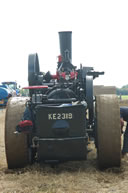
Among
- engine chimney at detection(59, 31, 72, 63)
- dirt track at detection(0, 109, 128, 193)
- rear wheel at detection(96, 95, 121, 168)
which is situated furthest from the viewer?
engine chimney at detection(59, 31, 72, 63)

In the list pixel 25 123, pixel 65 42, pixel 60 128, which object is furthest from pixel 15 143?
pixel 65 42

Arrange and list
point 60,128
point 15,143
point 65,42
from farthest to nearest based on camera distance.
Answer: point 65,42, point 15,143, point 60,128

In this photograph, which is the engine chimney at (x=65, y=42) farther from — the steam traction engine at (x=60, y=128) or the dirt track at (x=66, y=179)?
the dirt track at (x=66, y=179)

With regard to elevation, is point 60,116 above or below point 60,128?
above

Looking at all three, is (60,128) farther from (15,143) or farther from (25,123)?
(15,143)

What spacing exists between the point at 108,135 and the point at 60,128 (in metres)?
0.79

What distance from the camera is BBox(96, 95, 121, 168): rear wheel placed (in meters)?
5.51

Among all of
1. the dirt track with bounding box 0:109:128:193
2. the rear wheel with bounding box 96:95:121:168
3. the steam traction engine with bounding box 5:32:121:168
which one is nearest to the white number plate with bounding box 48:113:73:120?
the steam traction engine with bounding box 5:32:121:168

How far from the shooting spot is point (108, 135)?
551 cm

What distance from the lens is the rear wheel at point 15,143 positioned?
5.64m

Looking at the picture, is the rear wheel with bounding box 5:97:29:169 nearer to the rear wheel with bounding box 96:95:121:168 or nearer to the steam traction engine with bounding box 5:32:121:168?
the steam traction engine with bounding box 5:32:121:168

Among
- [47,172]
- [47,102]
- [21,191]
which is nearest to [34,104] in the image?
[47,102]

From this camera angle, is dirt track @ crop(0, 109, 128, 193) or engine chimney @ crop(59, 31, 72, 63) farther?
engine chimney @ crop(59, 31, 72, 63)

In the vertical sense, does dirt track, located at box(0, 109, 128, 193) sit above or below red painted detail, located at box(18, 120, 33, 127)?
below
